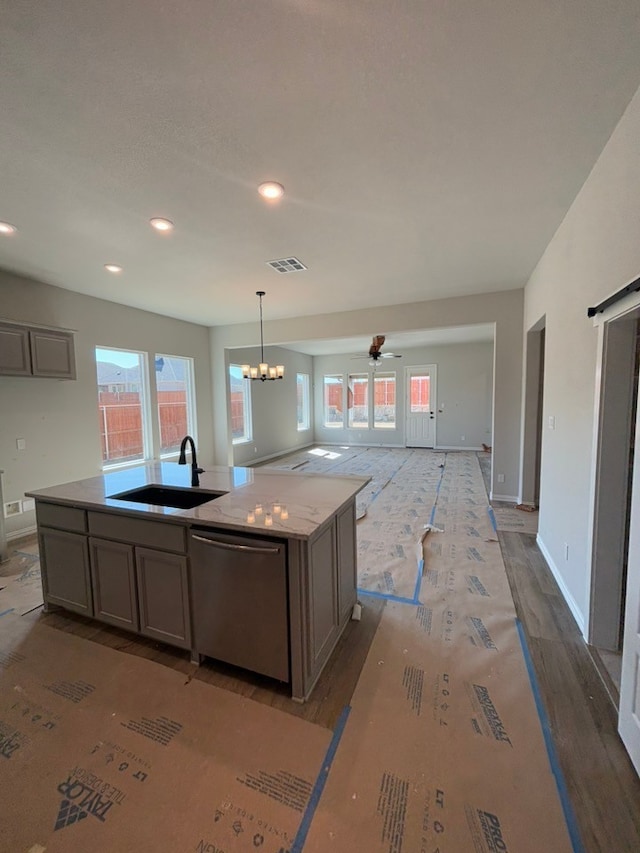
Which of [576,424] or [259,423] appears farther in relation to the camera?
[259,423]

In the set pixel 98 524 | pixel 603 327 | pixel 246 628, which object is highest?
pixel 603 327

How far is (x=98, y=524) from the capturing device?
6.71 ft

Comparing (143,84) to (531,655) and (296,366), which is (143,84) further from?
(296,366)

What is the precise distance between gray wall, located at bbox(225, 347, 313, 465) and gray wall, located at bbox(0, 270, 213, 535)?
2.10m

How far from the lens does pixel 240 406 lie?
7.31 metres

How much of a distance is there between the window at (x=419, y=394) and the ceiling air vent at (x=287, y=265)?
6.32m

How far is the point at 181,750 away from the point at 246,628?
50 centimetres

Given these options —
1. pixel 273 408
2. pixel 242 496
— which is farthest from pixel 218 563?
pixel 273 408

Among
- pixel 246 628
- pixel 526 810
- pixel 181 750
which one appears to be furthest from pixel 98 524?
pixel 526 810

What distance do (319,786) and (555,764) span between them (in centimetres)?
94

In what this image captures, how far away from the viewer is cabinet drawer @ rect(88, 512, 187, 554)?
1839mm

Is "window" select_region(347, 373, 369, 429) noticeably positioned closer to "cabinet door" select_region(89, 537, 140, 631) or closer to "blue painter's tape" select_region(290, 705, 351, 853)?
"cabinet door" select_region(89, 537, 140, 631)

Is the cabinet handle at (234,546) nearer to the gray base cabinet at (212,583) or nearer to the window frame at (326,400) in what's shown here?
the gray base cabinet at (212,583)

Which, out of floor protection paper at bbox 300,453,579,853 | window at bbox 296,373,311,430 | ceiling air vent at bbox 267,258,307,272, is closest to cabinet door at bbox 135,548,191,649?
floor protection paper at bbox 300,453,579,853
